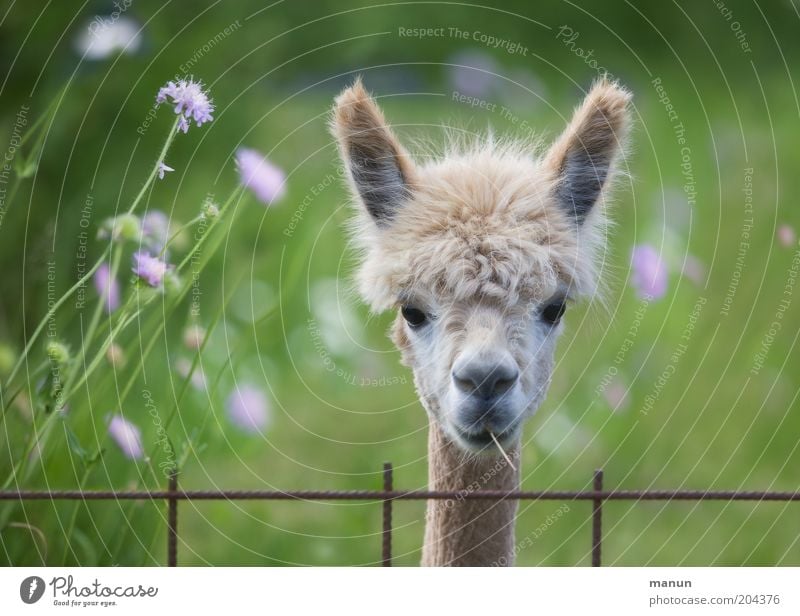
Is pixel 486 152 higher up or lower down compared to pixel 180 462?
higher up

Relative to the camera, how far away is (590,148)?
2002 mm

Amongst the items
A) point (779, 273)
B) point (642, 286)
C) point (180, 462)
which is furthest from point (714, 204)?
point (180, 462)

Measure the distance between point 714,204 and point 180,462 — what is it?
2732 mm

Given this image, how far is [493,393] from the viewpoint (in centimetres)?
179

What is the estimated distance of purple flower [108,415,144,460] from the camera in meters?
2.35

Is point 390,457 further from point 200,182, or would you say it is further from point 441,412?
point 441,412

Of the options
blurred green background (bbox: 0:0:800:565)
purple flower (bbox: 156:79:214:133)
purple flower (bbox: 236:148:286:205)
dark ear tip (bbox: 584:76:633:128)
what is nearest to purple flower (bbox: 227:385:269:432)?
blurred green background (bbox: 0:0:800:565)

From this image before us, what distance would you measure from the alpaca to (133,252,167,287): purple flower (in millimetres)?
394

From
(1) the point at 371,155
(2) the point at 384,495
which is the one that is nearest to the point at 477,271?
(1) the point at 371,155

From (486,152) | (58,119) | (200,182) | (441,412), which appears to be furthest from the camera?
(200,182)

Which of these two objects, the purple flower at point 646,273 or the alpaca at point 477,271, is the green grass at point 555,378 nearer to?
the purple flower at point 646,273

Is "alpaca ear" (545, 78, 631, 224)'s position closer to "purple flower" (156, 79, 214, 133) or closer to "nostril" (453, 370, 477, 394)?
"nostril" (453, 370, 477, 394)

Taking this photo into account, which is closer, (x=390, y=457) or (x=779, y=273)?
(x=779, y=273)

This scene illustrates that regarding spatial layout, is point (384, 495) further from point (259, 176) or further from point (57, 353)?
point (259, 176)
